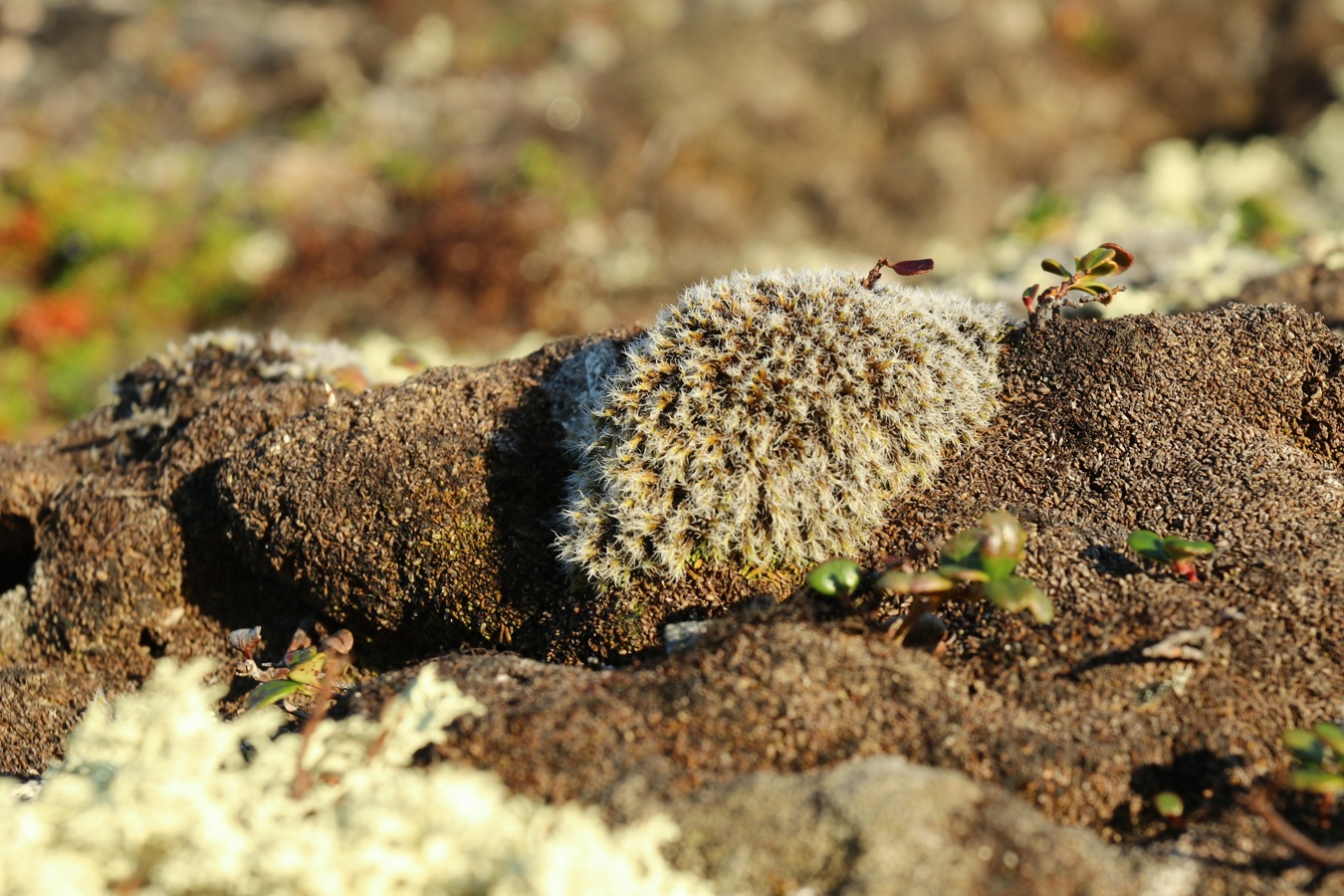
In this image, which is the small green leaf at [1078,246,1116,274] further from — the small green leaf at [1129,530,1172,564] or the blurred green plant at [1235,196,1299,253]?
the blurred green plant at [1235,196,1299,253]

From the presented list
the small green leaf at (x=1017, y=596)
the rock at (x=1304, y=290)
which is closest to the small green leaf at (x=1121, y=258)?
the small green leaf at (x=1017, y=596)

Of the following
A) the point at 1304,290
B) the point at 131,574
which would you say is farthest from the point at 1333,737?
the point at 131,574

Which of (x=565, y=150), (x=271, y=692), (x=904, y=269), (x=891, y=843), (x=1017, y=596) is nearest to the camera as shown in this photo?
(x=891, y=843)

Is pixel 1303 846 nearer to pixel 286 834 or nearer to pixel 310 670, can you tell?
pixel 286 834

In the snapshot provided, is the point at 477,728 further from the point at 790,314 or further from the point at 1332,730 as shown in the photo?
the point at 1332,730

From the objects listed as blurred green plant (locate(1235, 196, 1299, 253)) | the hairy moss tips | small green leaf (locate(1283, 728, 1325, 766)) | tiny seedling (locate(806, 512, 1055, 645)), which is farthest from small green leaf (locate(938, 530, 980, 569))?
blurred green plant (locate(1235, 196, 1299, 253))

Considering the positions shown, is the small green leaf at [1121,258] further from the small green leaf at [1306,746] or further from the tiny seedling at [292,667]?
the tiny seedling at [292,667]
